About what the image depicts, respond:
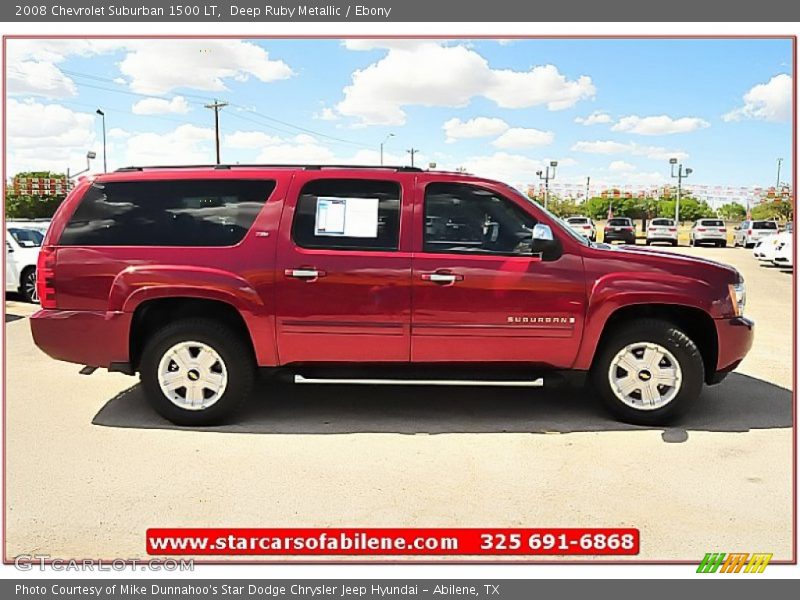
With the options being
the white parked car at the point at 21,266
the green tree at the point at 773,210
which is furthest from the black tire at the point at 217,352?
the green tree at the point at 773,210

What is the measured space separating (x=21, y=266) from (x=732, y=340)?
11.6 m

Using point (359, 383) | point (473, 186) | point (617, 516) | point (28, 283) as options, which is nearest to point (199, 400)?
point (359, 383)

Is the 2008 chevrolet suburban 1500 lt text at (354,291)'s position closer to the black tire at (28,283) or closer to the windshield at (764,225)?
the black tire at (28,283)

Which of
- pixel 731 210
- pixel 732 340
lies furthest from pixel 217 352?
pixel 731 210

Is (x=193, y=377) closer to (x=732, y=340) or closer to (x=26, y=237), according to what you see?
(x=732, y=340)

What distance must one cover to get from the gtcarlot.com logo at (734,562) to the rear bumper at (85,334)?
159 inches

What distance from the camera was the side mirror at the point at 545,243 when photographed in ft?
16.7

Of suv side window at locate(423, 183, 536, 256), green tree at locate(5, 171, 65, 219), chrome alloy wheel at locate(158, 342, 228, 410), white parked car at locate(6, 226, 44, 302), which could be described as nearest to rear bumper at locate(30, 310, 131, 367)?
chrome alloy wheel at locate(158, 342, 228, 410)

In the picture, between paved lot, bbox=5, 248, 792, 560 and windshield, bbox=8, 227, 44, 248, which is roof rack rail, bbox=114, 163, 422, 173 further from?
windshield, bbox=8, 227, 44, 248

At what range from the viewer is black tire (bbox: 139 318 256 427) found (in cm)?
513

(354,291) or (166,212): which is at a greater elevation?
(166,212)

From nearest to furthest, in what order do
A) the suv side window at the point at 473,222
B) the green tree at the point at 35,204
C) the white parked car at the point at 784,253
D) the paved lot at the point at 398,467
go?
the paved lot at the point at 398,467 → the suv side window at the point at 473,222 → the white parked car at the point at 784,253 → the green tree at the point at 35,204

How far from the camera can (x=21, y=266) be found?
12.5 m

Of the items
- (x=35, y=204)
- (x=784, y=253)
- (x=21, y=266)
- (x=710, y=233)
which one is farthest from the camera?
(x=710, y=233)
